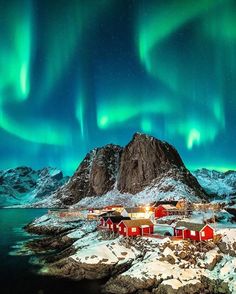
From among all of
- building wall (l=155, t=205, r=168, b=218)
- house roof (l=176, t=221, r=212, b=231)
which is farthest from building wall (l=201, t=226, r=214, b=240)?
building wall (l=155, t=205, r=168, b=218)

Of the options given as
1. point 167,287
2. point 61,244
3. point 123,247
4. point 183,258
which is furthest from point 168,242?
point 61,244

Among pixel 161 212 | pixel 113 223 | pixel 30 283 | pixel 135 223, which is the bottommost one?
pixel 30 283

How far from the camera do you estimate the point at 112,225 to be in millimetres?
72625

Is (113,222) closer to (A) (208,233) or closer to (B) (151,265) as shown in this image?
(A) (208,233)

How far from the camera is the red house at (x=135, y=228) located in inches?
2486

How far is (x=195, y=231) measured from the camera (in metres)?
55.6

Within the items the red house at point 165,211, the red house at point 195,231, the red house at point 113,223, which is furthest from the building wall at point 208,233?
the red house at point 165,211

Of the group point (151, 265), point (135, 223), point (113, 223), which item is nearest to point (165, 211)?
point (113, 223)

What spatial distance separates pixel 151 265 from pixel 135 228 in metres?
17.7

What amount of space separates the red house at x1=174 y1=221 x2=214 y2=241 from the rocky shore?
6.35 feet

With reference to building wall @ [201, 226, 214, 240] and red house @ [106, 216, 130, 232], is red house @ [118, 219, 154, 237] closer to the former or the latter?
red house @ [106, 216, 130, 232]

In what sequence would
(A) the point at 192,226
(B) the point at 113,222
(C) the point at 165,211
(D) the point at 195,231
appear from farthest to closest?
(C) the point at 165,211
(B) the point at 113,222
(A) the point at 192,226
(D) the point at 195,231

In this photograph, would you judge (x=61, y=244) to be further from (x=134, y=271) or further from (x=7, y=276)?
(x=134, y=271)

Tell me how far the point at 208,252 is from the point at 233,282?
9216mm
